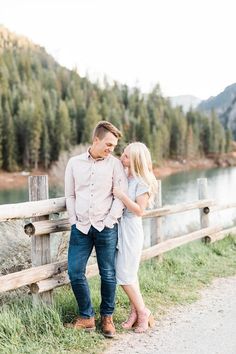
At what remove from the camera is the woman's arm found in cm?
438

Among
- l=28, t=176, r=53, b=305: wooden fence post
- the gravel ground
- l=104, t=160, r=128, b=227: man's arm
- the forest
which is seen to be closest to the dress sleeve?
l=104, t=160, r=128, b=227: man's arm

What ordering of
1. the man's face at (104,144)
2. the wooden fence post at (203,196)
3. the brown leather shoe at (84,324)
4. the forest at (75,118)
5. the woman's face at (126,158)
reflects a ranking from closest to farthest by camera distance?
1. the man's face at (104,144)
2. the brown leather shoe at (84,324)
3. the woman's face at (126,158)
4. the wooden fence post at (203,196)
5. the forest at (75,118)

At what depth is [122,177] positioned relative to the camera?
4461mm

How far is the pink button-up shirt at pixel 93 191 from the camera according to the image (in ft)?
14.3

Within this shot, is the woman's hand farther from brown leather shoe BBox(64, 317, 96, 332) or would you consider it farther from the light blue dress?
brown leather shoe BBox(64, 317, 96, 332)

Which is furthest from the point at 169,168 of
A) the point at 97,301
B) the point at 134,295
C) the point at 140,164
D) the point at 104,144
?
the point at 104,144

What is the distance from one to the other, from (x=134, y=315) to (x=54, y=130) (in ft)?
228

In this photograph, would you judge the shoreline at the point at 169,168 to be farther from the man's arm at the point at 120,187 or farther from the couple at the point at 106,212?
the man's arm at the point at 120,187

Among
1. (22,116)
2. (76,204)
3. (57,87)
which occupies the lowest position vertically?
(76,204)

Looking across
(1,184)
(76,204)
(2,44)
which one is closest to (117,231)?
(76,204)

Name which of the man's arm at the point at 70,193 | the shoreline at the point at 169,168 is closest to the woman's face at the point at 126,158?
the man's arm at the point at 70,193

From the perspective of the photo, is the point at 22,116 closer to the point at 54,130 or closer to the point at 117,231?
the point at 54,130

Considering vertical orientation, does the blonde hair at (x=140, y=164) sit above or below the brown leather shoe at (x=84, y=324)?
above

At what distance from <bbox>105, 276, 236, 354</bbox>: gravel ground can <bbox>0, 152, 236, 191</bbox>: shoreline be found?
1691 inches
